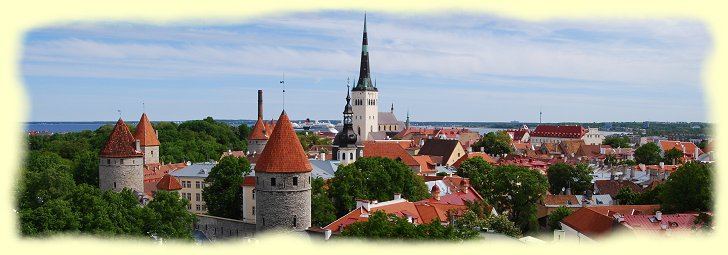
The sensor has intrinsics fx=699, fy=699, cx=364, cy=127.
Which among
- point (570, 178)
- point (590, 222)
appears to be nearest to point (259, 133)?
point (570, 178)

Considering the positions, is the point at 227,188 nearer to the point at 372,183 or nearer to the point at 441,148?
the point at 372,183

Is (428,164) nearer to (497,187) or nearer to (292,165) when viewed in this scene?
(497,187)

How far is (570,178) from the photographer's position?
43281 millimetres

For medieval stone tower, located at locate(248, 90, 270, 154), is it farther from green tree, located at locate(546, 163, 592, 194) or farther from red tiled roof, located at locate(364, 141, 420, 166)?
green tree, located at locate(546, 163, 592, 194)

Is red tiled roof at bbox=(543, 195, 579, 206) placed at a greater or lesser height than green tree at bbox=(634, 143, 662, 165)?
lesser

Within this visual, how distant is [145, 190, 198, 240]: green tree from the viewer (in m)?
22.0

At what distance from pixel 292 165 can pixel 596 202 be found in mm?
20163

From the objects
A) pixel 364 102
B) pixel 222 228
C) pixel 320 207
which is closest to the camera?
pixel 320 207

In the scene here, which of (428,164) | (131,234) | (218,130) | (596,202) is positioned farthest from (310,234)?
(218,130)

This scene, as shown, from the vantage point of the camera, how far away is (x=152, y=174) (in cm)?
4216

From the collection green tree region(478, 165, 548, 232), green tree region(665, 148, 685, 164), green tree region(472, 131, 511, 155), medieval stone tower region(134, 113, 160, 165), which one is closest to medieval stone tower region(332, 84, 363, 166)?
medieval stone tower region(134, 113, 160, 165)

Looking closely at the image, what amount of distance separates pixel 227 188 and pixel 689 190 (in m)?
19.5

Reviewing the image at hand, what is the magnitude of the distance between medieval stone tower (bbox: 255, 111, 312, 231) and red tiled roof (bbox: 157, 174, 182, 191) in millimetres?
14853

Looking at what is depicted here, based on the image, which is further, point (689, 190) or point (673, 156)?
point (673, 156)
